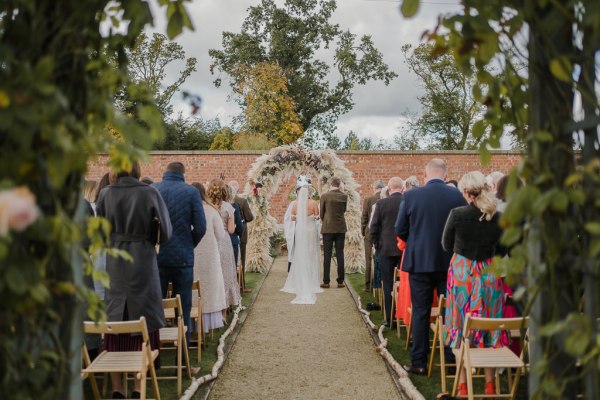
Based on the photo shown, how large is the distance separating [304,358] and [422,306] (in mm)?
1623

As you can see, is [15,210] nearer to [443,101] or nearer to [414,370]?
[414,370]

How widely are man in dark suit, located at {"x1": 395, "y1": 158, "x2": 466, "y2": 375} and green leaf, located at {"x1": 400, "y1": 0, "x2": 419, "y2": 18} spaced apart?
442 centimetres

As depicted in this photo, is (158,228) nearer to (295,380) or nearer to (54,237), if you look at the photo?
(295,380)

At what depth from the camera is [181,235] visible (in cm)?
639

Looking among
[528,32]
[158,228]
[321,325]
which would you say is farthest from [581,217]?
[321,325]

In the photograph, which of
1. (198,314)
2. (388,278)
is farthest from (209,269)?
(388,278)

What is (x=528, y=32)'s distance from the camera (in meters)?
2.03

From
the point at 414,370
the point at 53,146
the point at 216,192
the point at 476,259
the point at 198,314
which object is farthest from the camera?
the point at 216,192

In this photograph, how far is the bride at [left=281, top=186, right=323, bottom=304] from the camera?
438 inches

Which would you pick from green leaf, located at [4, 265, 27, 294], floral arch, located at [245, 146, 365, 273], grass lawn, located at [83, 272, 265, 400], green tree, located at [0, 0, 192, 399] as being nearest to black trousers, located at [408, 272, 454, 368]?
grass lawn, located at [83, 272, 265, 400]

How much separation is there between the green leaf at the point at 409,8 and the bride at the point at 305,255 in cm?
910

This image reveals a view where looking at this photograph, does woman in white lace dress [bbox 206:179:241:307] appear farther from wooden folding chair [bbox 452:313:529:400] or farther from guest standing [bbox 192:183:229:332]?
wooden folding chair [bbox 452:313:529:400]

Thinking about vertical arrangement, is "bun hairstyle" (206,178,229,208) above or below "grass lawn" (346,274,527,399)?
above

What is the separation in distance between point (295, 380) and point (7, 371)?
4.76m
